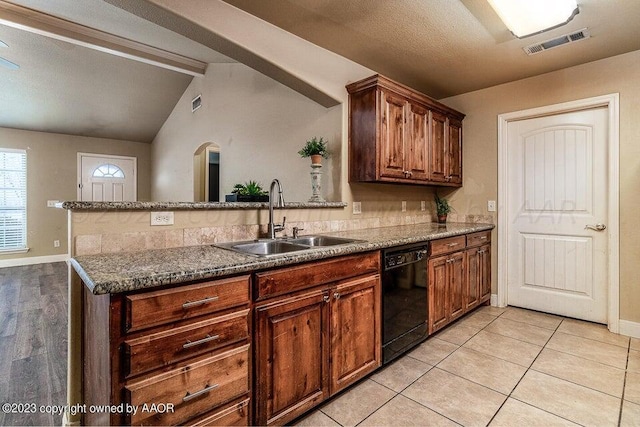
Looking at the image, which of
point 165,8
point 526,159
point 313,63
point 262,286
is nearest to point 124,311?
point 262,286

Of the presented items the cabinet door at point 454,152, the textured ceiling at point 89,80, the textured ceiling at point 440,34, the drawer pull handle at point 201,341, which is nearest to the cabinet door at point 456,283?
the cabinet door at point 454,152

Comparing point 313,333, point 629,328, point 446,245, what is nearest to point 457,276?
point 446,245

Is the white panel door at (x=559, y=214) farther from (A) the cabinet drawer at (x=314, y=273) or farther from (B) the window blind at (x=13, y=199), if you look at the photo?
(B) the window blind at (x=13, y=199)

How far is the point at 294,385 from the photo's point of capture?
1.56 metres

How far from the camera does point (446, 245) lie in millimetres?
2668

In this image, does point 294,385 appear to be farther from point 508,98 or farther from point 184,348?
point 508,98

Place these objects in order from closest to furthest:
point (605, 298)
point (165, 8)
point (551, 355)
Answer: point (165, 8) < point (551, 355) < point (605, 298)

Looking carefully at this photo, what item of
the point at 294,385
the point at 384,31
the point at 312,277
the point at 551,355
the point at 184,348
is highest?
the point at 384,31

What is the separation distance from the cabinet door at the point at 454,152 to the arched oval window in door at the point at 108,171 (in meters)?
7.58

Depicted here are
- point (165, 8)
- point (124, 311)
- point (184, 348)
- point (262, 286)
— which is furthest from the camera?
point (165, 8)

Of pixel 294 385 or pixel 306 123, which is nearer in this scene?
pixel 294 385

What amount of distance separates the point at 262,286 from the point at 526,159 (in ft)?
10.5

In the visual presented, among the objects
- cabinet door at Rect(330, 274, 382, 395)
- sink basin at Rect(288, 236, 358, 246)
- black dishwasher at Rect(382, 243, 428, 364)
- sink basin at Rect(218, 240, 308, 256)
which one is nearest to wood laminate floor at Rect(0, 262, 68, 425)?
sink basin at Rect(218, 240, 308, 256)

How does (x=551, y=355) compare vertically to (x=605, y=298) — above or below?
below
